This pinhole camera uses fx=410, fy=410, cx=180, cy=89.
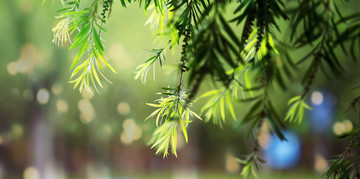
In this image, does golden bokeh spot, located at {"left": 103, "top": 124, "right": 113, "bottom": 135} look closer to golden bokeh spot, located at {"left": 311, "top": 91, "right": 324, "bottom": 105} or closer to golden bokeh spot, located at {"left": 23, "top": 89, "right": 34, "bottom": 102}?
golden bokeh spot, located at {"left": 23, "top": 89, "right": 34, "bottom": 102}

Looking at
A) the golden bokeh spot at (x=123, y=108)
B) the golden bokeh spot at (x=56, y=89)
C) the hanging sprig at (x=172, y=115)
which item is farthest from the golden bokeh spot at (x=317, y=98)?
the hanging sprig at (x=172, y=115)

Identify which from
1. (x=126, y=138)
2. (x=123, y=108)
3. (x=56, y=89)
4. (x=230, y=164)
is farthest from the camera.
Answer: (x=230, y=164)

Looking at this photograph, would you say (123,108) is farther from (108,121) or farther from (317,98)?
(317,98)

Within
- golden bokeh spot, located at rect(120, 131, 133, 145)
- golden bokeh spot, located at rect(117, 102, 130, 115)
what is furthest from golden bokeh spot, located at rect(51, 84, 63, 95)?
golden bokeh spot, located at rect(120, 131, 133, 145)

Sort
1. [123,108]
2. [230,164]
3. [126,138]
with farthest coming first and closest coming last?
[230,164]
[126,138]
[123,108]

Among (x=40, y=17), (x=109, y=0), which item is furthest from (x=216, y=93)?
(x=40, y=17)

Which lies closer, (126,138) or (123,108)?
(123,108)

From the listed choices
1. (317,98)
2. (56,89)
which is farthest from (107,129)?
(317,98)

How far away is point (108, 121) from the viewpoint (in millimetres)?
6695

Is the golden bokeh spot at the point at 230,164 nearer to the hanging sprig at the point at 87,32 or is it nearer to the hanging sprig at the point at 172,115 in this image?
the hanging sprig at the point at 172,115

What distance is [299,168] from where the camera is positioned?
22.1 feet

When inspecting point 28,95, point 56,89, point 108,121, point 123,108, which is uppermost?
point 56,89

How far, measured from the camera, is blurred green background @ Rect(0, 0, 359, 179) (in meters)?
5.92

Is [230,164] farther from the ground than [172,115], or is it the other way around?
[172,115]
